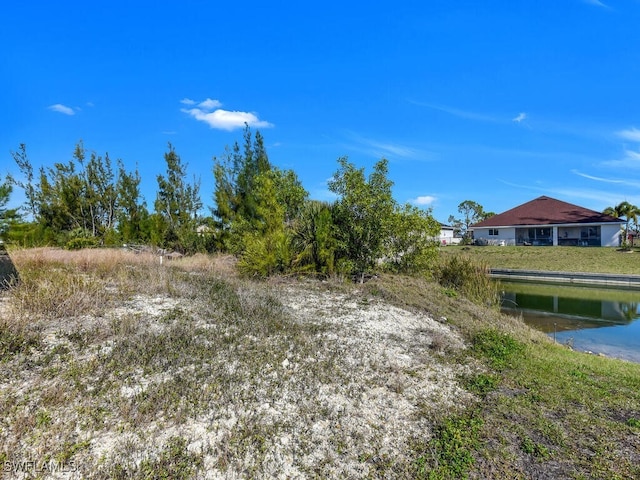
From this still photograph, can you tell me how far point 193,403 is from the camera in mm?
2930

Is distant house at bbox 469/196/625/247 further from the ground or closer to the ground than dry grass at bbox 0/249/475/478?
further from the ground

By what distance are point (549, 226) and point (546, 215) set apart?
252 cm

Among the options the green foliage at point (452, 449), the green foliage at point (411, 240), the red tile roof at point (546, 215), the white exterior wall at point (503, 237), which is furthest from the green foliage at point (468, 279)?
the red tile roof at point (546, 215)

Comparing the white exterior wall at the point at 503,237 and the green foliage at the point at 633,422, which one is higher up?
the white exterior wall at the point at 503,237

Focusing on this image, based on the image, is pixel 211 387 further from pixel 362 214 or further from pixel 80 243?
pixel 80 243

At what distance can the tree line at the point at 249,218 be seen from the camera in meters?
9.44

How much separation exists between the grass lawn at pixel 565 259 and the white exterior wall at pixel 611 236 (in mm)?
3223

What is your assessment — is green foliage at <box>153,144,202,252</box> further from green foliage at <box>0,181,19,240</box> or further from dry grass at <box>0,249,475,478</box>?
dry grass at <box>0,249,475,478</box>

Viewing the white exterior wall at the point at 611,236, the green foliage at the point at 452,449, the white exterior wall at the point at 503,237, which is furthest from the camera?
the white exterior wall at the point at 503,237


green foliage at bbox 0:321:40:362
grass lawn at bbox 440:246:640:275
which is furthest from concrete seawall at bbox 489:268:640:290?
green foliage at bbox 0:321:40:362

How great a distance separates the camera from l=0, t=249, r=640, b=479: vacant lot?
242cm

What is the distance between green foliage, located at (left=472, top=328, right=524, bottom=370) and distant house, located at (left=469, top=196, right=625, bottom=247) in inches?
1150

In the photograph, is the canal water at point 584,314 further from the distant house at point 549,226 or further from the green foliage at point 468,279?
the distant house at point 549,226

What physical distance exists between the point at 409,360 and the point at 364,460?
1997 mm
